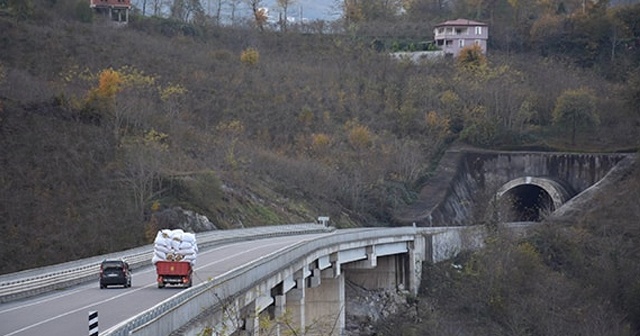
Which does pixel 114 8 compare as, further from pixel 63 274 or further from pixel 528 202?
pixel 63 274

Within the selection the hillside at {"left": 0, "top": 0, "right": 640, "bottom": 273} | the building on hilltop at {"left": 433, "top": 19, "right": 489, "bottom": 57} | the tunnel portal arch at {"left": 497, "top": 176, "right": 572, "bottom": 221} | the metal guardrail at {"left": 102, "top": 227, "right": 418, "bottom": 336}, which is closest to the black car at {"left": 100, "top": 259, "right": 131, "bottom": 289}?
the metal guardrail at {"left": 102, "top": 227, "right": 418, "bottom": 336}

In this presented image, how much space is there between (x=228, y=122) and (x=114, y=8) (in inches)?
950

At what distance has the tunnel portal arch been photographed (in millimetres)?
83000

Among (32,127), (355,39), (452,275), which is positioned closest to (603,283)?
(452,275)

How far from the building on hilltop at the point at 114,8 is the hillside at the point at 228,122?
124 centimetres

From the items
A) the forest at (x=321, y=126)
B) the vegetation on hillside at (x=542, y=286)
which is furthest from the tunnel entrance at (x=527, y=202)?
the vegetation on hillside at (x=542, y=286)

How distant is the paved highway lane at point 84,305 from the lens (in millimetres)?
24531

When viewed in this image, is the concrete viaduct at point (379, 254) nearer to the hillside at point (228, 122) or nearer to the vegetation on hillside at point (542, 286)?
the vegetation on hillside at point (542, 286)

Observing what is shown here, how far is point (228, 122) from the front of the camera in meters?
84.9

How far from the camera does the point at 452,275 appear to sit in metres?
62.7

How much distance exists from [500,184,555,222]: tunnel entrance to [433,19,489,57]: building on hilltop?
23.7 metres

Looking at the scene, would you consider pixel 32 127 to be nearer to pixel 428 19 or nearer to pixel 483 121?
pixel 483 121

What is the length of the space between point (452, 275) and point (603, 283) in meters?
8.99

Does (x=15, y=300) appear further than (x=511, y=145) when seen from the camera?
No
